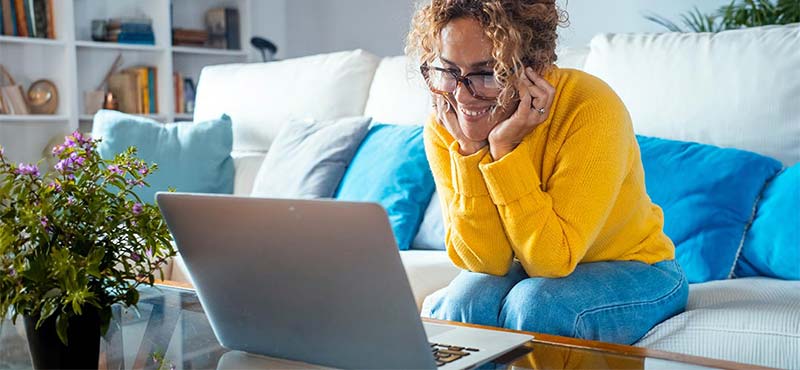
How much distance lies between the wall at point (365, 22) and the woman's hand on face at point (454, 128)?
2.50 m

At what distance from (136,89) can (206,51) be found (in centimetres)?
42

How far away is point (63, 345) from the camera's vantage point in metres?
0.96

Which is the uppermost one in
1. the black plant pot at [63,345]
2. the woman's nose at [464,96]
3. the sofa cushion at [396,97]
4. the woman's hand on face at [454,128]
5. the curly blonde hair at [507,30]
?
the curly blonde hair at [507,30]

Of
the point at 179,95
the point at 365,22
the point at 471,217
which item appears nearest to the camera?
the point at 471,217

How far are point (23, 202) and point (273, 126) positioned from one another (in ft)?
6.67

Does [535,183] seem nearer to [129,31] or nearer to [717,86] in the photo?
[717,86]

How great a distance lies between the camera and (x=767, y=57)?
1890mm

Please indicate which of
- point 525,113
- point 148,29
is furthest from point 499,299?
point 148,29

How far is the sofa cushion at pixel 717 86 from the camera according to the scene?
1870mm

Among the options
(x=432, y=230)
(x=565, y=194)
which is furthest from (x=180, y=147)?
(x=565, y=194)

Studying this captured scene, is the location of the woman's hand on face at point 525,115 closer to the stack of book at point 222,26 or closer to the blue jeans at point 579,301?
the blue jeans at point 579,301

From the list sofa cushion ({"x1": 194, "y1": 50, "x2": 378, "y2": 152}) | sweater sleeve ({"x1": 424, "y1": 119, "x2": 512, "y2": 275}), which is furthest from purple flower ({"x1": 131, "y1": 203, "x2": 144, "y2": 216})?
sofa cushion ({"x1": 194, "y1": 50, "x2": 378, "y2": 152})

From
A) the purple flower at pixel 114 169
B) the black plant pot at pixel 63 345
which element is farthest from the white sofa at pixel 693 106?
the black plant pot at pixel 63 345

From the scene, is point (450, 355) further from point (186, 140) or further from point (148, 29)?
point (148, 29)
